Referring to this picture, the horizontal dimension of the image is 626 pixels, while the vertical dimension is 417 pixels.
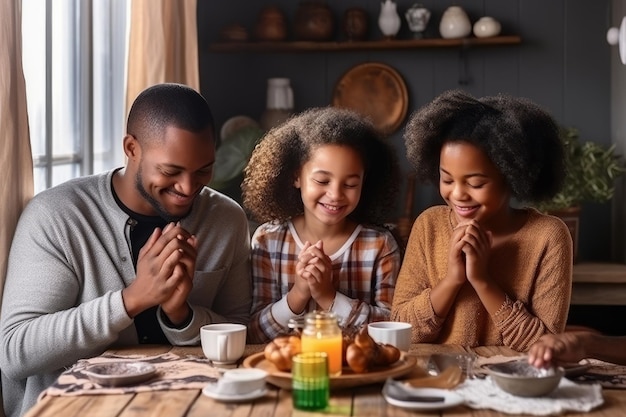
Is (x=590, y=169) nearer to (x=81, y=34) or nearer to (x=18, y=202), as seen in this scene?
(x=81, y=34)

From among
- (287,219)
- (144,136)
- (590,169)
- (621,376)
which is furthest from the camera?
(590,169)

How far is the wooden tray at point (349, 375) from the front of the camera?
1790 millimetres

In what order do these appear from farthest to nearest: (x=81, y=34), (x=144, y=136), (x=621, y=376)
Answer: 1. (x=81, y=34)
2. (x=144, y=136)
3. (x=621, y=376)

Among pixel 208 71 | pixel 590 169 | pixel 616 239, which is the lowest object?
pixel 616 239

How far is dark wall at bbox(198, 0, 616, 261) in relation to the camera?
480 centimetres

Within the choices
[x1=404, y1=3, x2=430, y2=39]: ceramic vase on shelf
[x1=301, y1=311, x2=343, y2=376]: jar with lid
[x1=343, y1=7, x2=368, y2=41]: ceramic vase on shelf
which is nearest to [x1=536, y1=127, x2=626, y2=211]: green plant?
[x1=404, y1=3, x2=430, y2=39]: ceramic vase on shelf

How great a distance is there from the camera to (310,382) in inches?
66.4

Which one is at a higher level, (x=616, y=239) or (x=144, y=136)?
(x=144, y=136)

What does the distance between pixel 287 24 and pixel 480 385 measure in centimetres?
337

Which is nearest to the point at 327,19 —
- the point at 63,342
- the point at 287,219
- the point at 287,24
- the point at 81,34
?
the point at 287,24

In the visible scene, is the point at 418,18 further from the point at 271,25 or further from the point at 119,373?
the point at 119,373

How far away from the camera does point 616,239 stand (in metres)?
4.67

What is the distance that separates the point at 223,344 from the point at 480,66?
10.6ft

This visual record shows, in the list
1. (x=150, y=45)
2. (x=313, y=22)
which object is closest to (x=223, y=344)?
(x=150, y=45)
